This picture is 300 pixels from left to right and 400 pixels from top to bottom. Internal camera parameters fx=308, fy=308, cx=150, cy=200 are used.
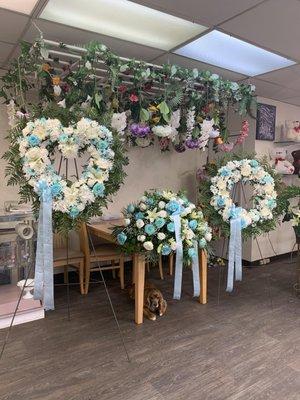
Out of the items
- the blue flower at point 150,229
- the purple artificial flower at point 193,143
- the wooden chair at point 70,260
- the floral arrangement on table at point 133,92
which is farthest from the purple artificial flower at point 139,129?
the wooden chair at point 70,260

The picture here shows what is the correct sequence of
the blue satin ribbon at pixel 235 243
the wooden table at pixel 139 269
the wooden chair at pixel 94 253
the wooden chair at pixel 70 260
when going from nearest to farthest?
the wooden table at pixel 139 269
the blue satin ribbon at pixel 235 243
the wooden chair at pixel 70 260
the wooden chair at pixel 94 253

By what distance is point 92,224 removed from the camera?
4.11 meters

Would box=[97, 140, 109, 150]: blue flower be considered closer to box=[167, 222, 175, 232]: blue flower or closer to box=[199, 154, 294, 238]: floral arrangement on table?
box=[167, 222, 175, 232]: blue flower

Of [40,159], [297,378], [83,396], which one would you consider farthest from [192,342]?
[40,159]

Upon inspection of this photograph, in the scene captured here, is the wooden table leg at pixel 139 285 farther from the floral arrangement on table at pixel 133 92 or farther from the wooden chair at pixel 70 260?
the floral arrangement on table at pixel 133 92

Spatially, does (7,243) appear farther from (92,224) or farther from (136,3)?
(136,3)

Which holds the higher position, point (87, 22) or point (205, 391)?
point (87, 22)

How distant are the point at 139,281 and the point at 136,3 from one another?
2268 millimetres

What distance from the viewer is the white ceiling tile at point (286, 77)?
3.53 m

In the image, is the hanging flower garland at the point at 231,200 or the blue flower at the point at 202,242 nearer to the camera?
the blue flower at the point at 202,242

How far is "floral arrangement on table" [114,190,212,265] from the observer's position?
2.71 m

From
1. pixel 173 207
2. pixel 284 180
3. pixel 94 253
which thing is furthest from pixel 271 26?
pixel 284 180

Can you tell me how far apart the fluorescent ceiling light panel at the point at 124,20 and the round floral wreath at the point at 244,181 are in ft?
4.21

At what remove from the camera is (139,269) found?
2.88 meters
